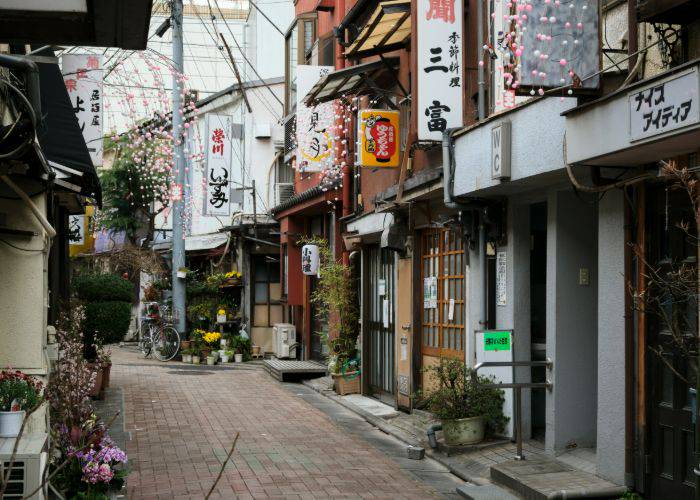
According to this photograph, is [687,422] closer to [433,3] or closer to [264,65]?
[433,3]

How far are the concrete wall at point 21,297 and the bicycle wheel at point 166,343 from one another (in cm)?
1836

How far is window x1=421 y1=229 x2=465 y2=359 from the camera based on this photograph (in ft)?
46.1

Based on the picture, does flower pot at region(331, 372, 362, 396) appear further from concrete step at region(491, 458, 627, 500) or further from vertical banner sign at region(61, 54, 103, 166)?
concrete step at region(491, 458, 627, 500)

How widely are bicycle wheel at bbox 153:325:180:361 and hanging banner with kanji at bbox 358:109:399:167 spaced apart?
1295cm

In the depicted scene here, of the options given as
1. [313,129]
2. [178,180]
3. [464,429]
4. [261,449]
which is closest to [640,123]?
[464,429]

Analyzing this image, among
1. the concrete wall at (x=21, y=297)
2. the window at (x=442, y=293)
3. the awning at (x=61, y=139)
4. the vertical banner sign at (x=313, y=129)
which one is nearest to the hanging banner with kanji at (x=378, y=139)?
the window at (x=442, y=293)

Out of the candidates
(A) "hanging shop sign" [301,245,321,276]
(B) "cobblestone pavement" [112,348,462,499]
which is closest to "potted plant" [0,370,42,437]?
(B) "cobblestone pavement" [112,348,462,499]

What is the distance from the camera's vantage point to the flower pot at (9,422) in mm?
7609

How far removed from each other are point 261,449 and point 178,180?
48.6 ft

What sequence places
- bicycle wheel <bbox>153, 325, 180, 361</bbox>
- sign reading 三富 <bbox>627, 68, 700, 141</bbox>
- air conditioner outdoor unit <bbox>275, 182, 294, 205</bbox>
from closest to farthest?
1. sign reading 三富 <bbox>627, 68, 700, 141</bbox>
2. bicycle wheel <bbox>153, 325, 180, 361</bbox>
3. air conditioner outdoor unit <bbox>275, 182, 294, 205</bbox>

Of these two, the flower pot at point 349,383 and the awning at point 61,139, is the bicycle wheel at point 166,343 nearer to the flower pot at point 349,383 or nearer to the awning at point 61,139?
the flower pot at point 349,383

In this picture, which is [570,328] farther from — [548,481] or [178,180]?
[178,180]

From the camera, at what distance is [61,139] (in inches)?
412

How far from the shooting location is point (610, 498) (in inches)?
352
